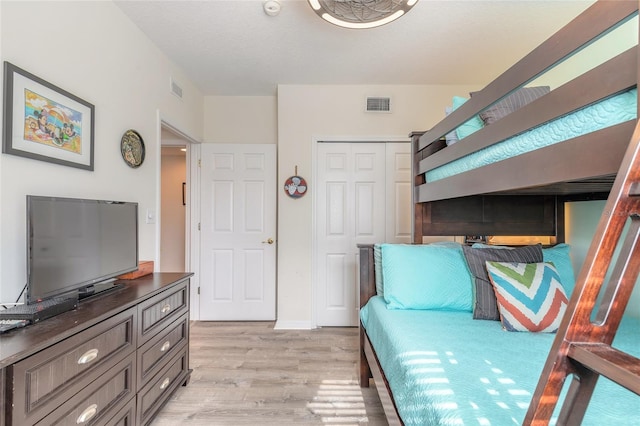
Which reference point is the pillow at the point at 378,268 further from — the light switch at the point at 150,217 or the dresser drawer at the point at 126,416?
the light switch at the point at 150,217

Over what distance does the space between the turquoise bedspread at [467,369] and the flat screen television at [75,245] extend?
4.80 ft

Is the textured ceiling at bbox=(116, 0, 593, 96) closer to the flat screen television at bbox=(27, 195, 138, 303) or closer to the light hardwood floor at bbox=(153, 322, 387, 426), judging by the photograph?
the flat screen television at bbox=(27, 195, 138, 303)

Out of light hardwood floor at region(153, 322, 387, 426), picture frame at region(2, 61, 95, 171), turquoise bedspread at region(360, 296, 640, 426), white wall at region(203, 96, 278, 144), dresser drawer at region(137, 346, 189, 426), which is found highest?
white wall at region(203, 96, 278, 144)

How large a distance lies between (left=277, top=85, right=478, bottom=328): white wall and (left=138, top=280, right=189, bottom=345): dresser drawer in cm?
126

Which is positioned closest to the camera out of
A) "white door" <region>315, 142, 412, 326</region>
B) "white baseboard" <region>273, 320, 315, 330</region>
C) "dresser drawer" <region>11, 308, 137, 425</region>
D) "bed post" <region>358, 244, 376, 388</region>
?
"dresser drawer" <region>11, 308, 137, 425</region>

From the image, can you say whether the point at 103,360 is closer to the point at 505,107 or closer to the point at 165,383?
the point at 165,383

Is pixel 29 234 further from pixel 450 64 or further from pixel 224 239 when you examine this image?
pixel 450 64

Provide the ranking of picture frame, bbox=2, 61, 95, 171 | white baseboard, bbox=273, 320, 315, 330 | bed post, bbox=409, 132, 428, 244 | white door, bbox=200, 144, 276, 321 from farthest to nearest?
white door, bbox=200, 144, 276, 321 < white baseboard, bbox=273, 320, 315, 330 < bed post, bbox=409, 132, 428, 244 < picture frame, bbox=2, 61, 95, 171

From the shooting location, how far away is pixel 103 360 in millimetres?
1231

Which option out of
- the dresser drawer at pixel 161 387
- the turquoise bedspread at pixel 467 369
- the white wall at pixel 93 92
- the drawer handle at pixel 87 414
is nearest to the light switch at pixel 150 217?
the white wall at pixel 93 92

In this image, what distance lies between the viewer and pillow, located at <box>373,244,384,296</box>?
189cm

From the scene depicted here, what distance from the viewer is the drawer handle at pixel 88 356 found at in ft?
3.66

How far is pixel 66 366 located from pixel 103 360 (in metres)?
0.20

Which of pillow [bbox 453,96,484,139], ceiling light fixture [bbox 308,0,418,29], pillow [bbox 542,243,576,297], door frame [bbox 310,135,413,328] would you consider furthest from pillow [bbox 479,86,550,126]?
door frame [bbox 310,135,413,328]
